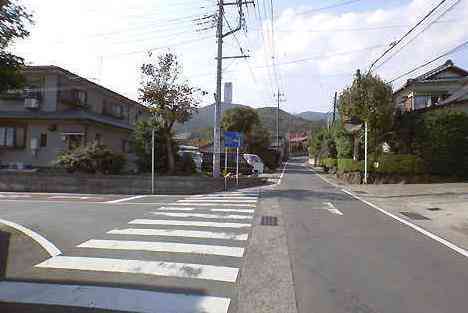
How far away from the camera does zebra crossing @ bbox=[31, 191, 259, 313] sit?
554 cm

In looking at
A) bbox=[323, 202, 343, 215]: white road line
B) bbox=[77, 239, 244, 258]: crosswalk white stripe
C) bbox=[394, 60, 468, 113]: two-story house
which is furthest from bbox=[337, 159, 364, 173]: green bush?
bbox=[77, 239, 244, 258]: crosswalk white stripe

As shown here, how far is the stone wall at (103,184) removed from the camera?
20.5 meters

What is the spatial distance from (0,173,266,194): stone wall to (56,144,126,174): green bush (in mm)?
814

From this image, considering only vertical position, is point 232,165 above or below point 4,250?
above

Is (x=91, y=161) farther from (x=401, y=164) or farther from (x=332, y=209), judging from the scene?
(x=401, y=164)

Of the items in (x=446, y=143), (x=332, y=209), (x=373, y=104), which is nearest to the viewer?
(x=332, y=209)

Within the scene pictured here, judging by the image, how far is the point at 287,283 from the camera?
18.7 ft

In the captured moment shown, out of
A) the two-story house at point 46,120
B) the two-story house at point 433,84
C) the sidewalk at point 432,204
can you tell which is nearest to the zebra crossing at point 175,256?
the sidewalk at point 432,204

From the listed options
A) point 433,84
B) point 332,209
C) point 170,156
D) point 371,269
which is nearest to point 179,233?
point 371,269

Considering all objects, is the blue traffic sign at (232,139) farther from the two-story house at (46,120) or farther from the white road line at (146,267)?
the white road line at (146,267)

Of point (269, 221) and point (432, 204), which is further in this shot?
point (432, 204)

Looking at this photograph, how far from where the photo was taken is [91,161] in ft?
70.9

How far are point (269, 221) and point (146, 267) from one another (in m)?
5.18

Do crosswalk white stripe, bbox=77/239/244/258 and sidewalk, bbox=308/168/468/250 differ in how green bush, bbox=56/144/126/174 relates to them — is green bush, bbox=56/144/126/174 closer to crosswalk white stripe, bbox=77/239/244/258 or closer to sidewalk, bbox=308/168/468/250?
sidewalk, bbox=308/168/468/250
